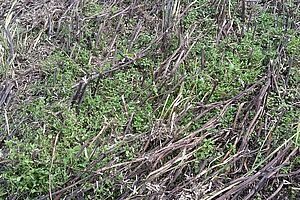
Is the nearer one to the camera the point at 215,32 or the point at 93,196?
the point at 93,196

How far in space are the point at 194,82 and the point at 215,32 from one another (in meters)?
0.58

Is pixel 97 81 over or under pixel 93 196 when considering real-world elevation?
over

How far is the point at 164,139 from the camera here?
7.45ft

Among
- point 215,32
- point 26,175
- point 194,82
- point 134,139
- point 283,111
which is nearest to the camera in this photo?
point 26,175

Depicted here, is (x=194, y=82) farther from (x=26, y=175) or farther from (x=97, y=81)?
(x=26, y=175)

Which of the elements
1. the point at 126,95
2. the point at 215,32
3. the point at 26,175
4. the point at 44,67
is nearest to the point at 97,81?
the point at 126,95

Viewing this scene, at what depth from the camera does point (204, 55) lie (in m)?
2.75

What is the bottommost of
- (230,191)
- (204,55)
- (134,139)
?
(230,191)

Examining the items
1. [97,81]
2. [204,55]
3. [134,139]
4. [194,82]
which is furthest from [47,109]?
[204,55]

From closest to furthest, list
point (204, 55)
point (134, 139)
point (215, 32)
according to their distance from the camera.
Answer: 1. point (134, 139)
2. point (204, 55)
3. point (215, 32)

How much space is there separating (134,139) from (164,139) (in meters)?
0.16

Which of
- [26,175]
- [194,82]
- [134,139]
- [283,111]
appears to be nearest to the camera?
[26,175]

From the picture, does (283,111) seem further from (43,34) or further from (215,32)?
(43,34)

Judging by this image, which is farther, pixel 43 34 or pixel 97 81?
pixel 43 34
